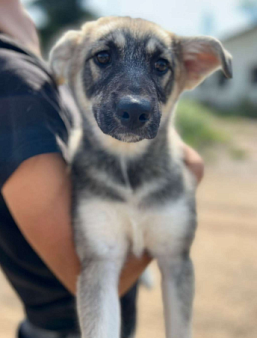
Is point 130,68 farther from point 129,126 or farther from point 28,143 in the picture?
point 28,143

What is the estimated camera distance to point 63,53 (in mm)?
2180

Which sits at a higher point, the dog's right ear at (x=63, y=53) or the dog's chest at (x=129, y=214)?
the dog's right ear at (x=63, y=53)

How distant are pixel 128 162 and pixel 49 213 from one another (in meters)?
0.52

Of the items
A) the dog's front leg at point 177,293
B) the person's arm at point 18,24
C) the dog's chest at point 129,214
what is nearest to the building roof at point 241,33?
the person's arm at point 18,24

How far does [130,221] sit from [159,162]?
15.0 inches

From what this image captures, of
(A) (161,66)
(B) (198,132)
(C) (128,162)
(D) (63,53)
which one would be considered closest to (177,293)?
(C) (128,162)

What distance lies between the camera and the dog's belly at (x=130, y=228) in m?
1.81

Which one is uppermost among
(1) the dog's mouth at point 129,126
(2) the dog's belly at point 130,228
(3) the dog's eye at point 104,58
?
(3) the dog's eye at point 104,58

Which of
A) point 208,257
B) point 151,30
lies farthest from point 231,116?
point 151,30

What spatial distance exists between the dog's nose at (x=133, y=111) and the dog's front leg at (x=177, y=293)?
0.63m

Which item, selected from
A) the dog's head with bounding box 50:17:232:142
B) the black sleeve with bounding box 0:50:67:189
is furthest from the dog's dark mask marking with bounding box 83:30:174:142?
the black sleeve with bounding box 0:50:67:189

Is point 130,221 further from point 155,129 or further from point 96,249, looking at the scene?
point 155,129

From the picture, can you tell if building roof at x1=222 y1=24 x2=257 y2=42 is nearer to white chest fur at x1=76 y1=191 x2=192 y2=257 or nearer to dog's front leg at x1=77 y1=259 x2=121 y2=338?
white chest fur at x1=76 y1=191 x2=192 y2=257

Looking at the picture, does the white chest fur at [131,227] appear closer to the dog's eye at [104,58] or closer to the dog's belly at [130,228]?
the dog's belly at [130,228]
